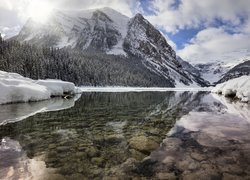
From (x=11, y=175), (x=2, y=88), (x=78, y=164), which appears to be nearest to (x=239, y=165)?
(x=78, y=164)

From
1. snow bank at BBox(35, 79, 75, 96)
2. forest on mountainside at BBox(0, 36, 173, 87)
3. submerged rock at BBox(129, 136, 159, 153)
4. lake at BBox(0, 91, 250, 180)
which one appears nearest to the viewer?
lake at BBox(0, 91, 250, 180)

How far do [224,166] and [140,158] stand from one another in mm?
3084

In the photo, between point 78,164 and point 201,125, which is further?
point 201,125

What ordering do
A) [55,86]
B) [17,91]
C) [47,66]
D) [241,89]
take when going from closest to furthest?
[17,91], [55,86], [241,89], [47,66]

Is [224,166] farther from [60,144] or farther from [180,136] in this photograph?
[60,144]

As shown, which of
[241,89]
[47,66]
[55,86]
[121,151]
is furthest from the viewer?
[47,66]

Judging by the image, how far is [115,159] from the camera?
35.6ft

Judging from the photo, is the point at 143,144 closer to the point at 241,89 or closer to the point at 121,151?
the point at 121,151

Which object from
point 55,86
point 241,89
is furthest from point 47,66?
point 241,89

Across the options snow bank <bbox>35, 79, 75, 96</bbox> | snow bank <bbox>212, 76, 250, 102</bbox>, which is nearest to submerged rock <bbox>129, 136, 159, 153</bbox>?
snow bank <bbox>212, 76, 250, 102</bbox>

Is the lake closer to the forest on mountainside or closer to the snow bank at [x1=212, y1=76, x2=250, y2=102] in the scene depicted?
the snow bank at [x1=212, y1=76, x2=250, y2=102]

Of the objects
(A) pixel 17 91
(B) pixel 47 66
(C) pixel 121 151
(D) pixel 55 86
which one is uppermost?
(B) pixel 47 66

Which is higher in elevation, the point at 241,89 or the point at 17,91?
the point at 241,89

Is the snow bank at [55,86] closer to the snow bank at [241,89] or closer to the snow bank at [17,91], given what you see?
the snow bank at [17,91]
